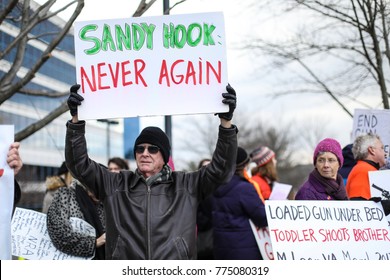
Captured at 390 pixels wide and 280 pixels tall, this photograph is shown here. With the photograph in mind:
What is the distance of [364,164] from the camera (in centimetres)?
591

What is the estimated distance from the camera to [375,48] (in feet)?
30.6

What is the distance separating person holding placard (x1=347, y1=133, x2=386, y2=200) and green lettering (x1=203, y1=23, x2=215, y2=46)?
6.62 feet

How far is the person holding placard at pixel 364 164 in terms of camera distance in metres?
5.74

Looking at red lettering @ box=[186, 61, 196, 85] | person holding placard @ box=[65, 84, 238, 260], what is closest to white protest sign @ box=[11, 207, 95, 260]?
person holding placard @ box=[65, 84, 238, 260]

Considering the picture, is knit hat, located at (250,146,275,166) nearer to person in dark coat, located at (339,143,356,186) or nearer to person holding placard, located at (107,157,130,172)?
person in dark coat, located at (339,143,356,186)

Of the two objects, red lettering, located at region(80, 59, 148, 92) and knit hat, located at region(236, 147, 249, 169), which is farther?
knit hat, located at region(236, 147, 249, 169)

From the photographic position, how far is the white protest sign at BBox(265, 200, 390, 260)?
4.80 meters

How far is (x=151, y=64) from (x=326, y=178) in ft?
5.73

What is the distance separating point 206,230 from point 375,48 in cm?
355

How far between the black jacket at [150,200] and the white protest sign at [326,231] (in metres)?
0.78

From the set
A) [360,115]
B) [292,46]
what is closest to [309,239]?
[360,115]

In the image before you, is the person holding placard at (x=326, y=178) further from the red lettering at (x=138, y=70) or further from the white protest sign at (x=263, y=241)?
the red lettering at (x=138, y=70)

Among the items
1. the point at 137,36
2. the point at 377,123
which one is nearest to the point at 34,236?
the point at 137,36

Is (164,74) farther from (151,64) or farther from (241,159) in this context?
(241,159)
